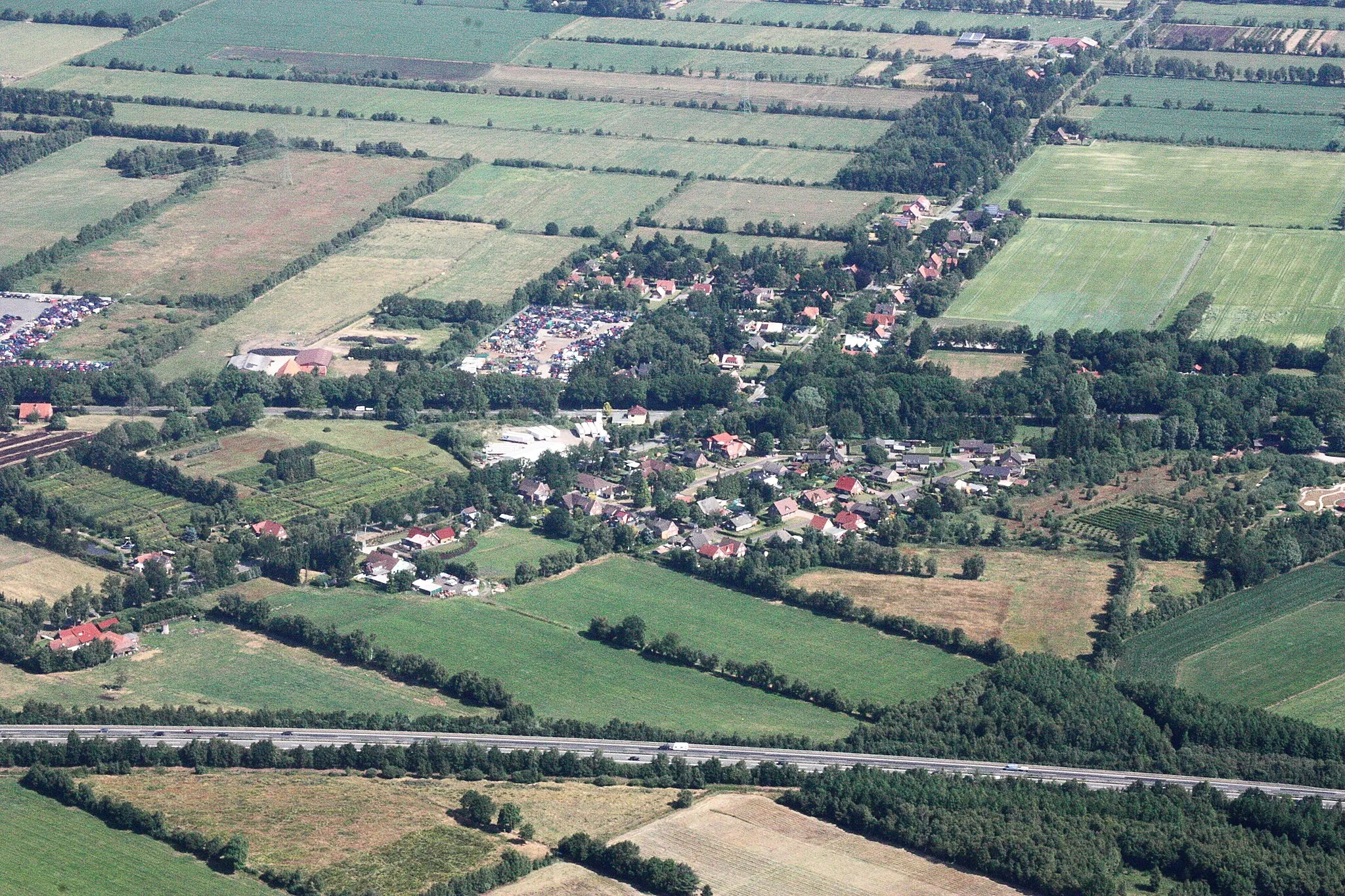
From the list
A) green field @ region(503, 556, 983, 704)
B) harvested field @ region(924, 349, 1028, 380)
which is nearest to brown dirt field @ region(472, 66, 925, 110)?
harvested field @ region(924, 349, 1028, 380)

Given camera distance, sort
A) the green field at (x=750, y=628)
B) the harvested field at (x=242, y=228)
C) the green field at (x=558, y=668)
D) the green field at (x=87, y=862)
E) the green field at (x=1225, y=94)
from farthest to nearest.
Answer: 1. the green field at (x=1225, y=94)
2. the harvested field at (x=242, y=228)
3. the green field at (x=750, y=628)
4. the green field at (x=558, y=668)
5. the green field at (x=87, y=862)

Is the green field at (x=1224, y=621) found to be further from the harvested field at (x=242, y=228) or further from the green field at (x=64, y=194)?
the green field at (x=64, y=194)

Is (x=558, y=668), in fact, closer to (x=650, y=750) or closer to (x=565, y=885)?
(x=650, y=750)

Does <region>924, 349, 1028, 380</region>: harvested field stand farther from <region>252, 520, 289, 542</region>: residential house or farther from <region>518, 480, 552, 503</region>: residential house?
<region>252, 520, 289, 542</region>: residential house

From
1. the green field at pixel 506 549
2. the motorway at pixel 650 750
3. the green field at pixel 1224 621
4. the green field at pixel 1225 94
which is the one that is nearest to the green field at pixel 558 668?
the motorway at pixel 650 750

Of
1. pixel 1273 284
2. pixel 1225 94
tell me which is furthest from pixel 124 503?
pixel 1225 94

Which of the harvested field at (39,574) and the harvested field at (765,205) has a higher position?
the harvested field at (765,205)

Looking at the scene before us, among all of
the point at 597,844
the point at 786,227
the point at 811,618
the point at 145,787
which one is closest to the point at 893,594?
the point at 811,618

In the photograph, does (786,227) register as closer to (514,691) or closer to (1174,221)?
(1174,221)
